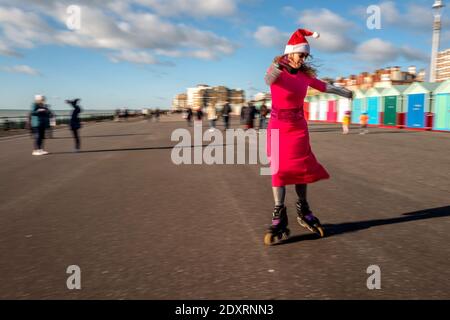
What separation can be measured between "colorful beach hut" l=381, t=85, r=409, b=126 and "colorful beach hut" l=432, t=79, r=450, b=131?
3.59m

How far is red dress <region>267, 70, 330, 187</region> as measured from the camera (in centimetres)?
340

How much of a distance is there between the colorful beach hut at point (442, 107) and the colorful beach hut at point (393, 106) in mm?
3594

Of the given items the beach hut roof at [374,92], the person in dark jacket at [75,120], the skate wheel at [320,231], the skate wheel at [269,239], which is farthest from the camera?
the beach hut roof at [374,92]

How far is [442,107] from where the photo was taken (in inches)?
844

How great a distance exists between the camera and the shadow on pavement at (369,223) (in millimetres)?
3516

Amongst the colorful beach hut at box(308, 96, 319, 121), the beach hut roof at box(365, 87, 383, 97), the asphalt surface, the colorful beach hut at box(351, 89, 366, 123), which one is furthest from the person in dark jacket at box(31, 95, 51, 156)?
the colorful beach hut at box(308, 96, 319, 121)

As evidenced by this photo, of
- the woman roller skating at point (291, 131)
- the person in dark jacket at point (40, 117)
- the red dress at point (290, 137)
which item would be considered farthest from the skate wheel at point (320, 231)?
the person in dark jacket at point (40, 117)

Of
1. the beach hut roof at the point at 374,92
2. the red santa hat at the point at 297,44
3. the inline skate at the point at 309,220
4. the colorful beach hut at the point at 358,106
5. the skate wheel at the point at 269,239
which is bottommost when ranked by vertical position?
the skate wheel at the point at 269,239

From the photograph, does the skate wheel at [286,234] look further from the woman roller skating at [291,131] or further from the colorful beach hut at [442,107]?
the colorful beach hut at [442,107]

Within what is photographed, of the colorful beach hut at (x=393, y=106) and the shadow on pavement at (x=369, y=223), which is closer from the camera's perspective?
the shadow on pavement at (x=369, y=223)

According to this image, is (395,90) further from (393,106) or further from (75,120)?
(75,120)

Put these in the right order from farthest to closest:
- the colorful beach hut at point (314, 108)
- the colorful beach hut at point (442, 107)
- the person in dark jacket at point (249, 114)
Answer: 1. the colorful beach hut at point (314, 108)
2. the colorful beach hut at point (442, 107)
3. the person in dark jacket at point (249, 114)

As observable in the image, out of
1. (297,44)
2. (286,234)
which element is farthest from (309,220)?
(297,44)
